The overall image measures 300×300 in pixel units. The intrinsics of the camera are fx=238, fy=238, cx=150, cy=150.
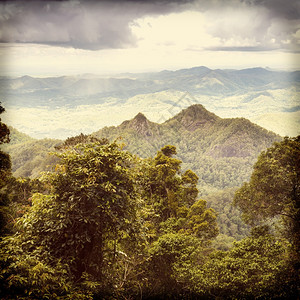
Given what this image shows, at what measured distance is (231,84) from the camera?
479 feet

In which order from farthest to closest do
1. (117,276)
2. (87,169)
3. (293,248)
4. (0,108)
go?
(0,108)
(293,248)
(117,276)
(87,169)

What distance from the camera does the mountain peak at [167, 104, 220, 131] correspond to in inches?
3445

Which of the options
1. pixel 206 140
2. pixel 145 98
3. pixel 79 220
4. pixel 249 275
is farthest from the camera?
pixel 145 98

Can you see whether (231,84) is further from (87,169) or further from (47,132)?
(87,169)

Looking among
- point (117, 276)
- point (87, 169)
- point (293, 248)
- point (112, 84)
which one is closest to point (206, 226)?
point (293, 248)

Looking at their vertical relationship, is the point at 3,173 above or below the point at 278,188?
above

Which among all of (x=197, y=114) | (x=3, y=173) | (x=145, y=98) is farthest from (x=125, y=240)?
(x=145, y=98)

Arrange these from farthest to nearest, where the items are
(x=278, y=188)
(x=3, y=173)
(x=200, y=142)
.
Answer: (x=200, y=142)
(x=278, y=188)
(x=3, y=173)

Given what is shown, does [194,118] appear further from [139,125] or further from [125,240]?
[125,240]

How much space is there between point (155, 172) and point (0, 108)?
4989 millimetres

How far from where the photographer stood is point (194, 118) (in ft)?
294

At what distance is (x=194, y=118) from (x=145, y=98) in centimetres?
2923

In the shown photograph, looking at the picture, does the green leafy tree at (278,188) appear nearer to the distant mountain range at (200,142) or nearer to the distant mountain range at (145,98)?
the distant mountain range at (145,98)

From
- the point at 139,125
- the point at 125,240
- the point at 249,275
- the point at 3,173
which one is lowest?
the point at 139,125
